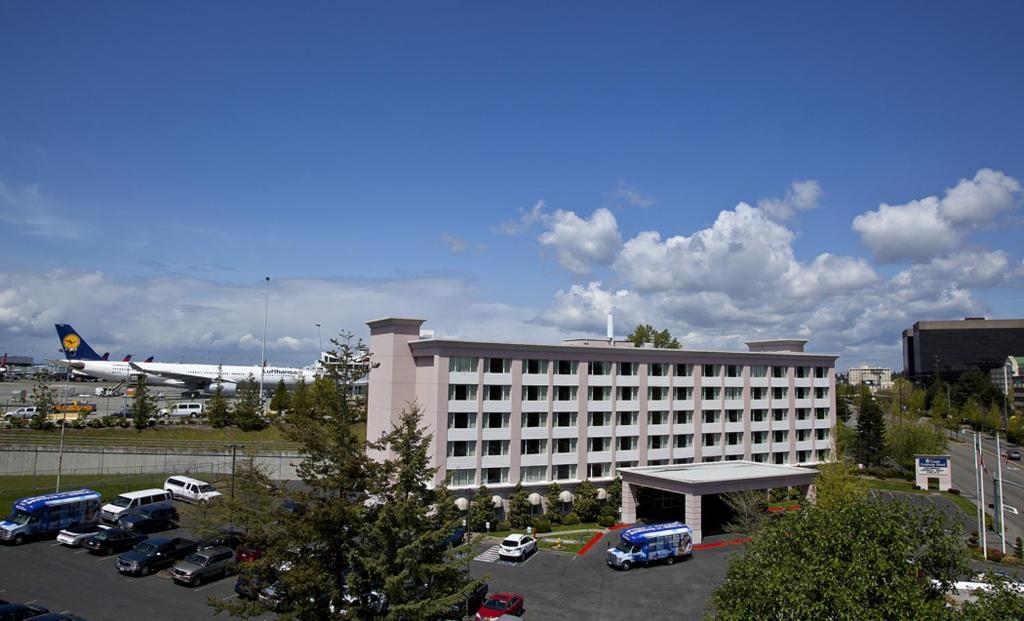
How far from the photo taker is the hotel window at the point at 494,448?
56.5 m

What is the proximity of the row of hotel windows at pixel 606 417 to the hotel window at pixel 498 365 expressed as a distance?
3713 mm

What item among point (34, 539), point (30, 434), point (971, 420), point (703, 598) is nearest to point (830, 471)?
point (703, 598)

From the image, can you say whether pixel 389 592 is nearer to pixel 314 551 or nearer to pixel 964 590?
pixel 314 551

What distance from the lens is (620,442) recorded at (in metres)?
63.3

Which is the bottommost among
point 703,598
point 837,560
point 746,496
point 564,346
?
point 703,598

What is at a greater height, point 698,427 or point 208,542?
point 698,427

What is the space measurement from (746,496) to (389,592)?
36479 mm

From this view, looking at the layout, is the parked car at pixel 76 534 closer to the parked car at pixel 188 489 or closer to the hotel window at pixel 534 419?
the parked car at pixel 188 489

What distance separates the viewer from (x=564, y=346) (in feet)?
197

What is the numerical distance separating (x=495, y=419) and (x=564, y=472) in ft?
28.2

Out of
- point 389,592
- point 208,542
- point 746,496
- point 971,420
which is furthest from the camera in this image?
point 971,420

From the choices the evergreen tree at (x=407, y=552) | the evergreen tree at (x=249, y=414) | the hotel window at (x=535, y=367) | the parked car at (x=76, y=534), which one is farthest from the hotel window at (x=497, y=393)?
the evergreen tree at (x=249, y=414)

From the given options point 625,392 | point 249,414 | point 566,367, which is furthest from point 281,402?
point 625,392

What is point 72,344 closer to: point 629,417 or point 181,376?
point 181,376
